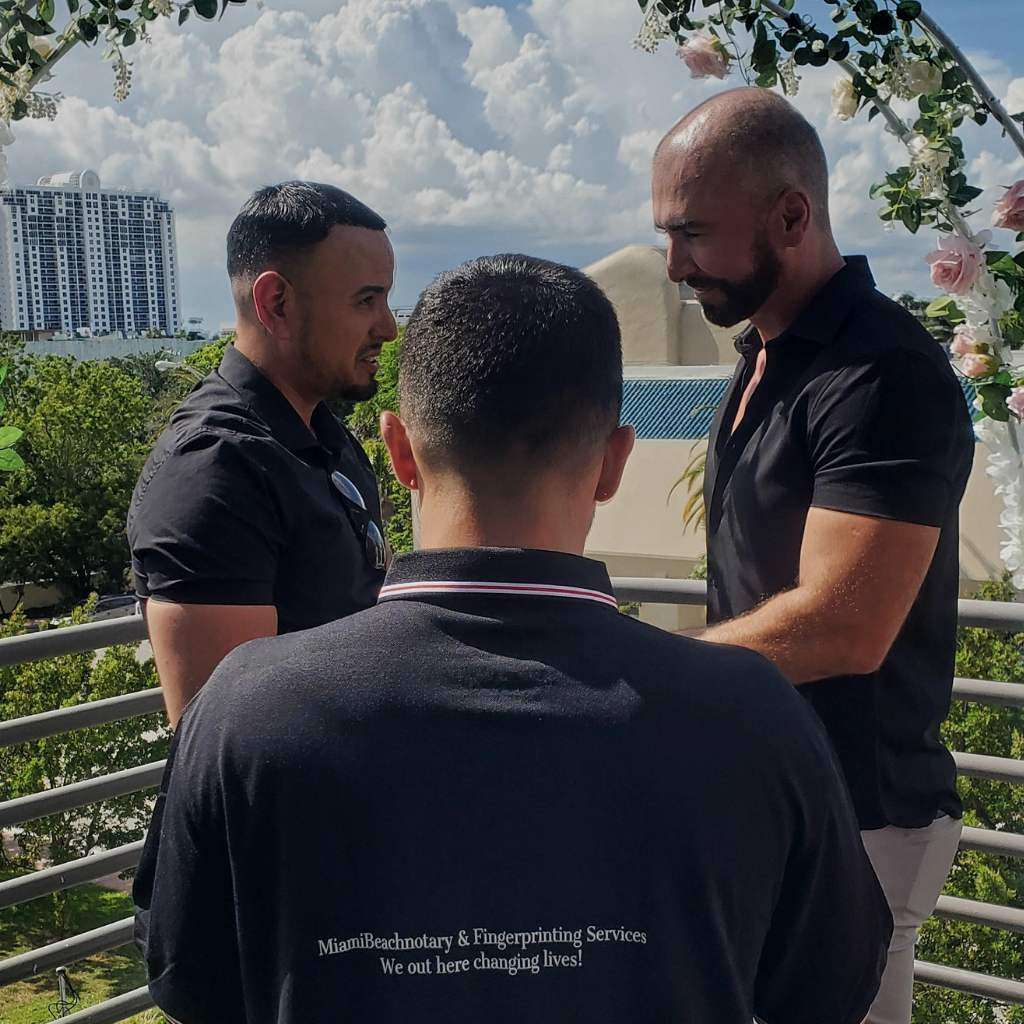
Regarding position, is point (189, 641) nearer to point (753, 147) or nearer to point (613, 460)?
point (613, 460)

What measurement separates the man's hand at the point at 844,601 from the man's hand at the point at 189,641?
74 cm

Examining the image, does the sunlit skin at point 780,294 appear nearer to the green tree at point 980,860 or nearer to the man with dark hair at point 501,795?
the man with dark hair at point 501,795

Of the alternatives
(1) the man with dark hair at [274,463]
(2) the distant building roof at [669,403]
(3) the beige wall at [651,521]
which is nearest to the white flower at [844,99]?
(1) the man with dark hair at [274,463]

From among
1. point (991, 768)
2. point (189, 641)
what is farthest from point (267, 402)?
point (991, 768)

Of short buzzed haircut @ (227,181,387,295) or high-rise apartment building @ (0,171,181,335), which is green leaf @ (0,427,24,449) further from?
high-rise apartment building @ (0,171,181,335)

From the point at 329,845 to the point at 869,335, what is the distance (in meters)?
1.28

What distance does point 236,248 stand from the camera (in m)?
2.12

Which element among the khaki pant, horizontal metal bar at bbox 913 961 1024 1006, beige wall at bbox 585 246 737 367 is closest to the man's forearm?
the khaki pant

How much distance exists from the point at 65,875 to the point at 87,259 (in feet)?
377

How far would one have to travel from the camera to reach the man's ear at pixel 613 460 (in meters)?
1.14

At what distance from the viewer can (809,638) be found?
5.88 feet

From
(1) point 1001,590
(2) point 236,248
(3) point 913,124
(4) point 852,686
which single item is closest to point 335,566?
(2) point 236,248

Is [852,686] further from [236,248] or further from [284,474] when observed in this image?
[236,248]

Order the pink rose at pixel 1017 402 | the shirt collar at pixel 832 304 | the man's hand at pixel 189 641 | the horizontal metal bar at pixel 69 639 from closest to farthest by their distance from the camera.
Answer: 1. the man's hand at pixel 189 641
2. the shirt collar at pixel 832 304
3. the horizontal metal bar at pixel 69 639
4. the pink rose at pixel 1017 402
